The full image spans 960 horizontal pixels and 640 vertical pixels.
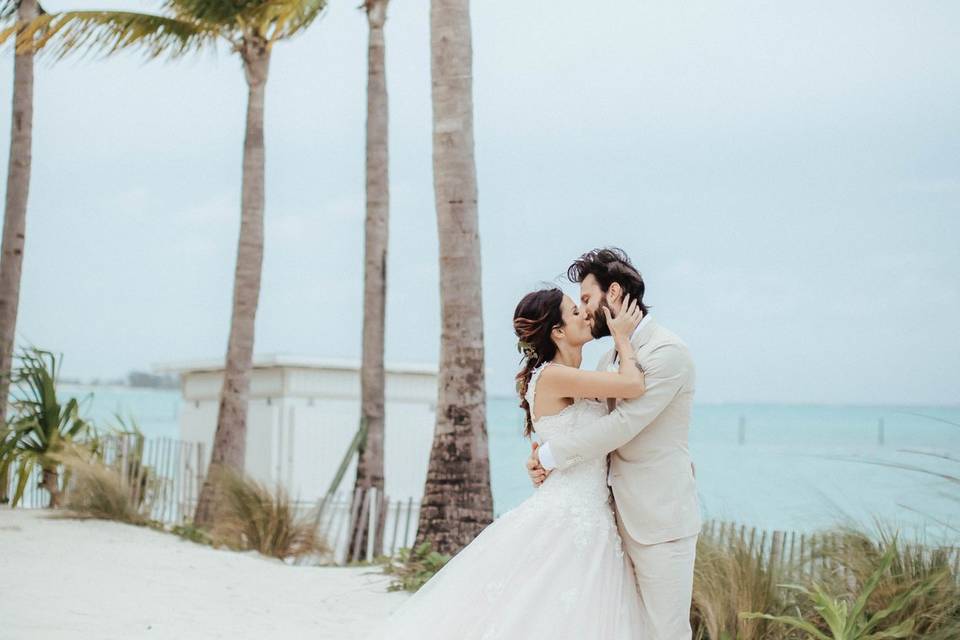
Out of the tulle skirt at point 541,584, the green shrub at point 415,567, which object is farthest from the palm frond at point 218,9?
the tulle skirt at point 541,584

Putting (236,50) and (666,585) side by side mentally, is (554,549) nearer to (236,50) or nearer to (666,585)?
(666,585)

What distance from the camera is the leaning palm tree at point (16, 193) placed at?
15.6m

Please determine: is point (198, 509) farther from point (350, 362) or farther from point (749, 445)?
point (749, 445)

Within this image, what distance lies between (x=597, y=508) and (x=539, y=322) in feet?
2.59

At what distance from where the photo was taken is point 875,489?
45750mm

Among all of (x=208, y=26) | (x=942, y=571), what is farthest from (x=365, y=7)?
(x=942, y=571)

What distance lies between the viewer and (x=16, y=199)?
15.9 meters

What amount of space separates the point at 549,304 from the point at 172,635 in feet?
13.8

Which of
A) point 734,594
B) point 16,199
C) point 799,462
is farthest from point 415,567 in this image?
point 799,462

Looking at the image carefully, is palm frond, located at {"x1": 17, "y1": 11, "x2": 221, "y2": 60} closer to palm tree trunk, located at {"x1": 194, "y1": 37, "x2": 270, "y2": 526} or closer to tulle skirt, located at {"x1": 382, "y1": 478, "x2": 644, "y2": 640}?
palm tree trunk, located at {"x1": 194, "y1": 37, "x2": 270, "y2": 526}

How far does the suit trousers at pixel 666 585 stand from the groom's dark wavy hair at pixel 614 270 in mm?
928

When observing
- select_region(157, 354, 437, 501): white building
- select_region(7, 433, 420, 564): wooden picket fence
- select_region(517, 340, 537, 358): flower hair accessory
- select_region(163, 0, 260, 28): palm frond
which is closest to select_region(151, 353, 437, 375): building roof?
select_region(157, 354, 437, 501): white building

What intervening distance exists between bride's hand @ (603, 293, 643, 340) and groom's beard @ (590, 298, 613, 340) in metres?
0.04

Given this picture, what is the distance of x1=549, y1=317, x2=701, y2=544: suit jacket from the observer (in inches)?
178
